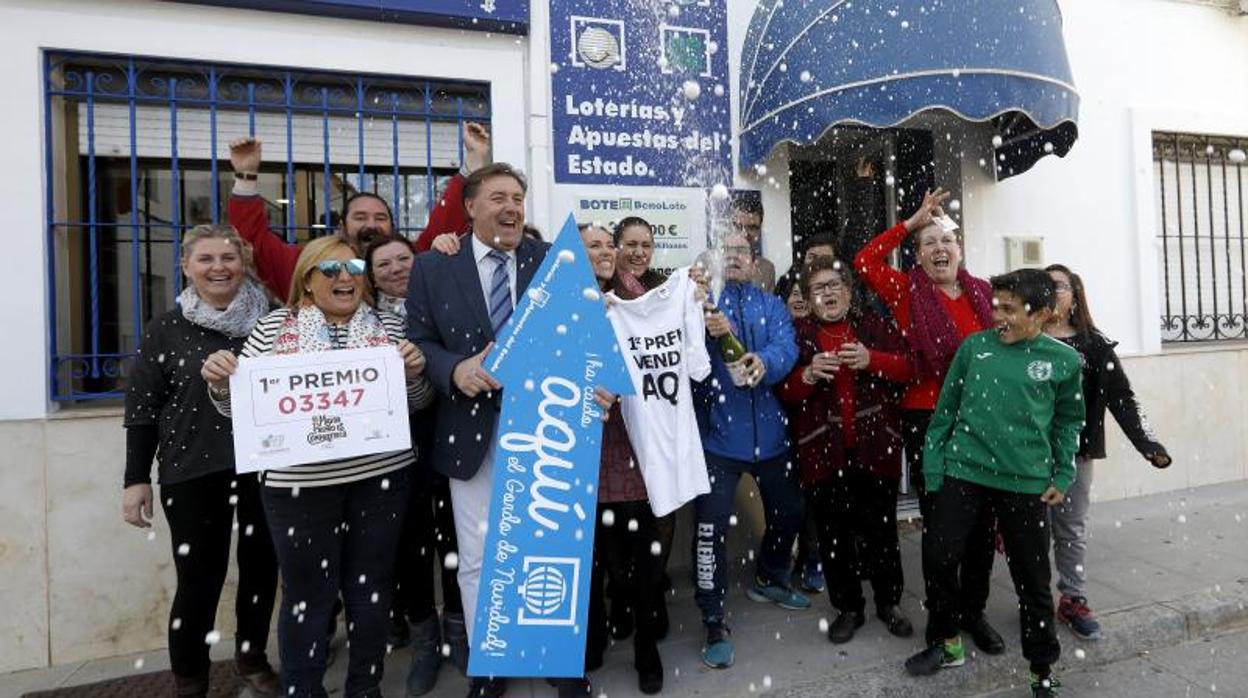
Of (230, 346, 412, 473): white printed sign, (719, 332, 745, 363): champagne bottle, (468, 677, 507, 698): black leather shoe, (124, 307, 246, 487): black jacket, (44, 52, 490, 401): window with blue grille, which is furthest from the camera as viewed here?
(44, 52, 490, 401): window with blue grille

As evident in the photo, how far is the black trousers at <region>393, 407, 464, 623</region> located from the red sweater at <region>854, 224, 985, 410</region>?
2307 millimetres

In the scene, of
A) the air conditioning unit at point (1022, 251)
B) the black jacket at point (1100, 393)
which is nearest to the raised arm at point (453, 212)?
the black jacket at point (1100, 393)

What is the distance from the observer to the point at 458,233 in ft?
11.8

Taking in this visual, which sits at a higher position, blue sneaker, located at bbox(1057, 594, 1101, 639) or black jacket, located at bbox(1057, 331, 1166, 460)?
black jacket, located at bbox(1057, 331, 1166, 460)

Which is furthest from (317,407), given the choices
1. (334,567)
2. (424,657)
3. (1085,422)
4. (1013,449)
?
(1085,422)

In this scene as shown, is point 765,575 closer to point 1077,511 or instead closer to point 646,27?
point 1077,511

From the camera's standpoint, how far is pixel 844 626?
141 inches

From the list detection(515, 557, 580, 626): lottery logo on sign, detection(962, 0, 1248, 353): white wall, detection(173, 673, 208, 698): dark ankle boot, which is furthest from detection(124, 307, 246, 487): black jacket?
detection(962, 0, 1248, 353): white wall

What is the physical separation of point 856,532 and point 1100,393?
140 centimetres

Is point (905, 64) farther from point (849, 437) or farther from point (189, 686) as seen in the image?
point (189, 686)

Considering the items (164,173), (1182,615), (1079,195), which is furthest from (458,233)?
(1079,195)

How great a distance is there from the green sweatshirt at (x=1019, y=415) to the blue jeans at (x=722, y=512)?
0.84 meters

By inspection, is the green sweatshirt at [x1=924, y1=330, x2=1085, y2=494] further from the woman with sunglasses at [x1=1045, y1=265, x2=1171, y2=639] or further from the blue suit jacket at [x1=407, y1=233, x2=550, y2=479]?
the blue suit jacket at [x1=407, y1=233, x2=550, y2=479]

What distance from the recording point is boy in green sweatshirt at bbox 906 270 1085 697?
9.98ft
